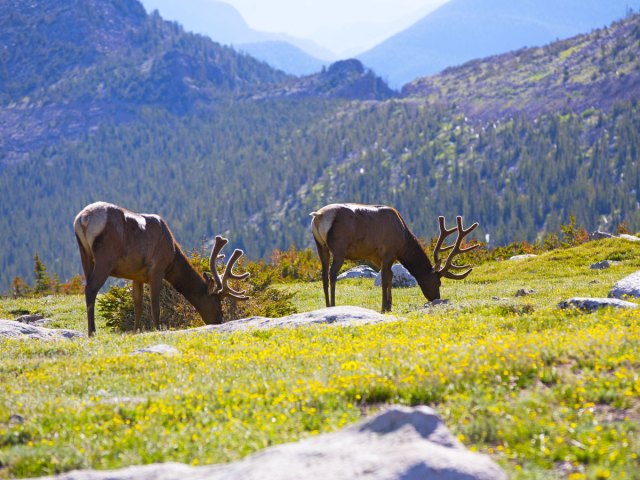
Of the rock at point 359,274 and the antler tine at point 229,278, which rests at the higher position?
the antler tine at point 229,278

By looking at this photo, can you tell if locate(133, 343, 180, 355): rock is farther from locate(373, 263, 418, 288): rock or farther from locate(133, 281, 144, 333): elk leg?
locate(373, 263, 418, 288): rock

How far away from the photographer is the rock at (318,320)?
1675 centimetres

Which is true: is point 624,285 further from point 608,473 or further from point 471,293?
point 608,473

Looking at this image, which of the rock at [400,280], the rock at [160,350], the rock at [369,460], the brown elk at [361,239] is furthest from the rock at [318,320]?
the rock at [400,280]

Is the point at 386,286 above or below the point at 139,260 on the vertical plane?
below

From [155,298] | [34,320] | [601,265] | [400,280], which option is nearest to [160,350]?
[155,298]

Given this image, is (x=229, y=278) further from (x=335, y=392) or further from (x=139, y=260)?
(x=335, y=392)

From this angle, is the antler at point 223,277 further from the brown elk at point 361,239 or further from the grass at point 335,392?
the grass at point 335,392

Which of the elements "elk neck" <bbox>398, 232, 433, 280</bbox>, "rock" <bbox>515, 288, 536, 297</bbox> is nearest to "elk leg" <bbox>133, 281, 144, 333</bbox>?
"elk neck" <bbox>398, 232, 433, 280</bbox>

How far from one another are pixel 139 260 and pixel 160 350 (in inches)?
249

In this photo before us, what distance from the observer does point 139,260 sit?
19.8m

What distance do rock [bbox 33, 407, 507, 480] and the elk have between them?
12.4m

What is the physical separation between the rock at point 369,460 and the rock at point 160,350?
6.79 m

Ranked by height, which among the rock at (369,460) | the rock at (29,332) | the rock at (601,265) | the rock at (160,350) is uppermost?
the rock at (369,460)
